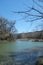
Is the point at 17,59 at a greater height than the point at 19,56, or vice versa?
the point at 17,59

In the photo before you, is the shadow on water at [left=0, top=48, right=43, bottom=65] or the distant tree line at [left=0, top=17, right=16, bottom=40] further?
the distant tree line at [left=0, top=17, right=16, bottom=40]

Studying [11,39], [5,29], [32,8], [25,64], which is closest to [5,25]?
[5,29]

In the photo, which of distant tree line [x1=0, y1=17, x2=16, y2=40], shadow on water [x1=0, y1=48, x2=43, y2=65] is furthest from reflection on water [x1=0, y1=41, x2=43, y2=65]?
distant tree line [x1=0, y1=17, x2=16, y2=40]

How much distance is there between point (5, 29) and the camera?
6488 cm

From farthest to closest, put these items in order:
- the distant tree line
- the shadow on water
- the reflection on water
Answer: the distant tree line < the reflection on water < the shadow on water

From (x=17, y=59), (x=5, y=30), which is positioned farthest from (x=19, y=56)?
(x=5, y=30)

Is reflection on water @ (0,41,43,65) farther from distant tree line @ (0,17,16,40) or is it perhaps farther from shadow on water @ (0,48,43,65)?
distant tree line @ (0,17,16,40)

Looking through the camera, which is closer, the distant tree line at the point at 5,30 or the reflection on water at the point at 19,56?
the reflection on water at the point at 19,56

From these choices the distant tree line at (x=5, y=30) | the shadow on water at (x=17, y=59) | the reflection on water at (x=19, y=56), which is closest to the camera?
the shadow on water at (x=17, y=59)

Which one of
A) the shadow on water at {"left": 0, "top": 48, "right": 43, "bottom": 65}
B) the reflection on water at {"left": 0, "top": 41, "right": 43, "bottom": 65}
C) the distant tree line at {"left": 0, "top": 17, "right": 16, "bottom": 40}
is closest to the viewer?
the shadow on water at {"left": 0, "top": 48, "right": 43, "bottom": 65}

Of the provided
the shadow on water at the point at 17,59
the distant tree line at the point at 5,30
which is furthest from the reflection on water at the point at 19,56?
the distant tree line at the point at 5,30

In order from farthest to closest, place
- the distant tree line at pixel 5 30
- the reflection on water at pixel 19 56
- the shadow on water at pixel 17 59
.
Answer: the distant tree line at pixel 5 30 < the reflection on water at pixel 19 56 < the shadow on water at pixel 17 59

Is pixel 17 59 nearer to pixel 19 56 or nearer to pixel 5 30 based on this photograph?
pixel 19 56

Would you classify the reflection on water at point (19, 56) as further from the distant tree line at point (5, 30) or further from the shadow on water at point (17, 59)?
the distant tree line at point (5, 30)
